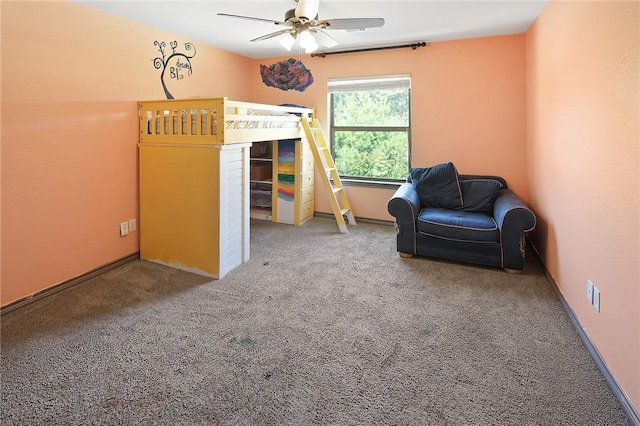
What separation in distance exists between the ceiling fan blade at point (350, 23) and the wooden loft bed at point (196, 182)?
99 centimetres

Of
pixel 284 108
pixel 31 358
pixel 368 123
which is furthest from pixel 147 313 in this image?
pixel 368 123

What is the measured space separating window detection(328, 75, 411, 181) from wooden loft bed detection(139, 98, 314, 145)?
1.50 metres

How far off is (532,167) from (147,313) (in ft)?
12.3

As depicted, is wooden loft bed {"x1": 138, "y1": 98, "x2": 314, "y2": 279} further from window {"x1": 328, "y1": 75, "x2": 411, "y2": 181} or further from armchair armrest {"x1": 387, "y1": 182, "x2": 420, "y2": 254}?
window {"x1": 328, "y1": 75, "x2": 411, "y2": 181}

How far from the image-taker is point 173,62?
3.82 metres

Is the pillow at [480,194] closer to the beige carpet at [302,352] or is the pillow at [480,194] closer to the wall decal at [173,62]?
the beige carpet at [302,352]

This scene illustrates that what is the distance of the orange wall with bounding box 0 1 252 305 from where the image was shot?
2.50 m

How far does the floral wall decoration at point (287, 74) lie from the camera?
10.5 ft

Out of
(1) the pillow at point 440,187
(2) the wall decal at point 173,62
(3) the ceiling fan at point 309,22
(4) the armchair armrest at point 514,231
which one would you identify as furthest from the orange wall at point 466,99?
(3) the ceiling fan at point 309,22

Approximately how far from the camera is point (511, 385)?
1.78 metres

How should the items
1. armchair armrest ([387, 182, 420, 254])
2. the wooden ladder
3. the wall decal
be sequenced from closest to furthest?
armchair armrest ([387, 182, 420, 254])
the wall decal
the wooden ladder

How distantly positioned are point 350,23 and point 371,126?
226cm

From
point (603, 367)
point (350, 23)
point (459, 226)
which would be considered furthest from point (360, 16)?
point (603, 367)

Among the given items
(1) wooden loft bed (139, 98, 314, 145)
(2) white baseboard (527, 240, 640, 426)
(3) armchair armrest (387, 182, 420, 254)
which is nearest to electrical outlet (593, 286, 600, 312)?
(2) white baseboard (527, 240, 640, 426)
